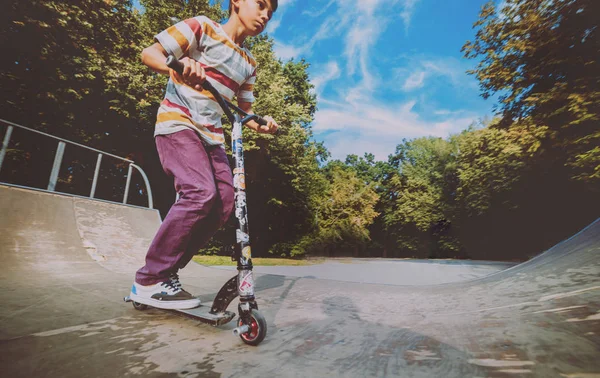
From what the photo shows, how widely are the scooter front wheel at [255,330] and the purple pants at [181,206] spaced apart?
0.68m

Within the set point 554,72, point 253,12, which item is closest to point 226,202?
point 253,12

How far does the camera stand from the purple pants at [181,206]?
174 centimetres

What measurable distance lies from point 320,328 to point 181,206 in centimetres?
112

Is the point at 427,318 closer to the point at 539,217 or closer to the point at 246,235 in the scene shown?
the point at 246,235

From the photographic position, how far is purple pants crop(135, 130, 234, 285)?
1.74m

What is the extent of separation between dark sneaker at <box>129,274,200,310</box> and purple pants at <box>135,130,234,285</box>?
0.14ft

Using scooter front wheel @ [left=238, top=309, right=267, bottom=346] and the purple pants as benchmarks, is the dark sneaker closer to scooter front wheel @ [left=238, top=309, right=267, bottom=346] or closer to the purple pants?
the purple pants

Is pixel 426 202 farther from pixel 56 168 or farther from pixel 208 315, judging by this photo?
pixel 208 315

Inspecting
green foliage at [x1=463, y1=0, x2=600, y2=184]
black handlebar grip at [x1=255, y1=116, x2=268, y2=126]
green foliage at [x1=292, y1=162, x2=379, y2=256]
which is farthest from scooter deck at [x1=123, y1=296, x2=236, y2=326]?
green foliage at [x1=292, y1=162, x2=379, y2=256]

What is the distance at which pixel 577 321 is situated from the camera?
1.35 m

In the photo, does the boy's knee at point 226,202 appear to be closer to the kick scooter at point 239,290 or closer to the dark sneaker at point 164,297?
the kick scooter at point 239,290

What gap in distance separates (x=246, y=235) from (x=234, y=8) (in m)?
1.71

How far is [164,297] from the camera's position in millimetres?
1717

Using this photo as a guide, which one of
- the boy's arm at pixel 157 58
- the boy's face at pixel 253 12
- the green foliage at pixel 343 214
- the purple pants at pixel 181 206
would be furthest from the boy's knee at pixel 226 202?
the green foliage at pixel 343 214
